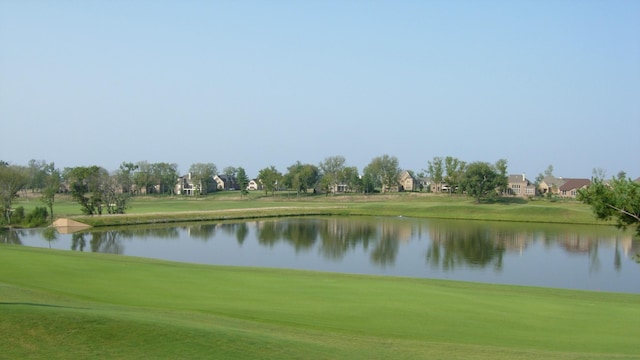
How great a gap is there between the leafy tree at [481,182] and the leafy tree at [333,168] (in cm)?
4539

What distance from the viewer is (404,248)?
152 ft

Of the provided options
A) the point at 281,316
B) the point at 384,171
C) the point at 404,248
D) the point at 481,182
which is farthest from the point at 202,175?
the point at 281,316

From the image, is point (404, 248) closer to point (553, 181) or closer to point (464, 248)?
point (464, 248)

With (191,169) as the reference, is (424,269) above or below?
below

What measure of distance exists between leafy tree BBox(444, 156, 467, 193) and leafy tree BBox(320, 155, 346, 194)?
95.3 ft

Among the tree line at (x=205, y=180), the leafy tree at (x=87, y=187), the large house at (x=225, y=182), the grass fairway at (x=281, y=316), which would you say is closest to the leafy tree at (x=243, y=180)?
the tree line at (x=205, y=180)

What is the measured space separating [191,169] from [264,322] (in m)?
151

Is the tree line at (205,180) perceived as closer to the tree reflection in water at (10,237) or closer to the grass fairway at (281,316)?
the tree reflection in water at (10,237)

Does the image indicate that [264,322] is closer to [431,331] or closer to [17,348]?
[431,331]

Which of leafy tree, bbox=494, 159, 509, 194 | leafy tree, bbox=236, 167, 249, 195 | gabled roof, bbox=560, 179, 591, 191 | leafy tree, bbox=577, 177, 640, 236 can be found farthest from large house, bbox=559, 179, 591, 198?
leafy tree, bbox=577, 177, 640, 236

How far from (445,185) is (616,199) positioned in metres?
134

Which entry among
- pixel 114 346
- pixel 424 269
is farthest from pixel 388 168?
pixel 114 346

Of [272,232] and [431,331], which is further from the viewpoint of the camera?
[272,232]

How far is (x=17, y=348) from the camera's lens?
9039 mm
